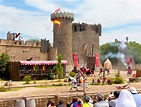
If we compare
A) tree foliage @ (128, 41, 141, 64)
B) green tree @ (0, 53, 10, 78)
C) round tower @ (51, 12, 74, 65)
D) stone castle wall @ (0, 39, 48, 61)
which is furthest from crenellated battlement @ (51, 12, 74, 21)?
tree foliage @ (128, 41, 141, 64)

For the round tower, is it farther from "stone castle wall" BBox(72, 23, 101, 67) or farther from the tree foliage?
the tree foliage

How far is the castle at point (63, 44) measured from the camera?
1570 inches

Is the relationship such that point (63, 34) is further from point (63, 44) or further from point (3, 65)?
point (3, 65)

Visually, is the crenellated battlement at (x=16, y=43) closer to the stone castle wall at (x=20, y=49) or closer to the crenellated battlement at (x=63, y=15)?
the stone castle wall at (x=20, y=49)

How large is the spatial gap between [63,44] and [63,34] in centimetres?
171

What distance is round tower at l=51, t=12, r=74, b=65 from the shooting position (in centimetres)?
4841

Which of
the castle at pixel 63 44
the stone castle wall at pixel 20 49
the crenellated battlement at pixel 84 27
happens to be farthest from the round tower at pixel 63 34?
the stone castle wall at pixel 20 49

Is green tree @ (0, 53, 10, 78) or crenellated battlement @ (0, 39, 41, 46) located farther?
crenellated battlement @ (0, 39, 41, 46)

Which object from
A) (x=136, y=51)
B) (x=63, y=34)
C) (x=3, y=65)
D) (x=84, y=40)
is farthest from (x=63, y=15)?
Result: (x=136, y=51)

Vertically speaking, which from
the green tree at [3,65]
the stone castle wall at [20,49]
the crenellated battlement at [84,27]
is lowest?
the green tree at [3,65]

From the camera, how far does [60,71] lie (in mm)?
33625

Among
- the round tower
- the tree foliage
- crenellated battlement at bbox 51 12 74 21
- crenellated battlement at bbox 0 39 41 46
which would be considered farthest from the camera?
the tree foliage

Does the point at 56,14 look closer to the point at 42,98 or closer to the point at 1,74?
the point at 1,74

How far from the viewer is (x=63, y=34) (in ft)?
159
